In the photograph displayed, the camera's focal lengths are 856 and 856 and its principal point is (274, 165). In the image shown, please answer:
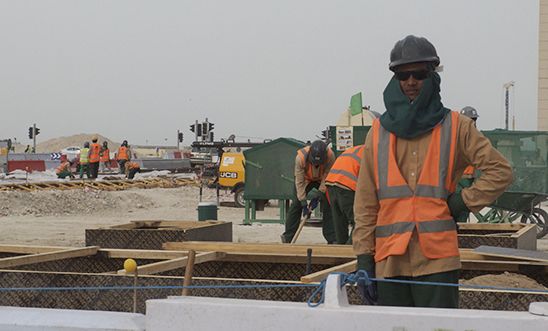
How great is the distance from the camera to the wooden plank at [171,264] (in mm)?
6039

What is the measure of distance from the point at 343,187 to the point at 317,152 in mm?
1767

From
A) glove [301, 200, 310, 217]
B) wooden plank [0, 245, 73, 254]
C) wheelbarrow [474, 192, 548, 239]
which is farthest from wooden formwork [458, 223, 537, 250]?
wooden plank [0, 245, 73, 254]

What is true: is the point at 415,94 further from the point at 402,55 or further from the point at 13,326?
the point at 13,326

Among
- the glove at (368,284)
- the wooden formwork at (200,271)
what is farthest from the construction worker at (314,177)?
the glove at (368,284)

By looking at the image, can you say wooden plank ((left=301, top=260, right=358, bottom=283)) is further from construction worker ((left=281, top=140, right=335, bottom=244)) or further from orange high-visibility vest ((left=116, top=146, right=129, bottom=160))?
orange high-visibility vest ((left=116, top=146, right=129, bottom=160))

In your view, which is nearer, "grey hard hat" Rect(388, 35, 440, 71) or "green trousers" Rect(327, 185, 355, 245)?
"grey hard hat" Rect(388, 35, 440, 71)

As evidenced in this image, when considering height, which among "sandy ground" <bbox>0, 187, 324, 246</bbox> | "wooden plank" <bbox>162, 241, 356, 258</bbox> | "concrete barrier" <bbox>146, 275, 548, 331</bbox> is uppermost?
"concrete barrier" <bbox>146, 275, 548, 331</bbox>

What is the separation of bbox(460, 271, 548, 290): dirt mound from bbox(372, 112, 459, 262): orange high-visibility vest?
6.92 ft

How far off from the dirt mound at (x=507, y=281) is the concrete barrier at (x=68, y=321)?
332cm

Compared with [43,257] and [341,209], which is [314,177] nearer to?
[341,209]

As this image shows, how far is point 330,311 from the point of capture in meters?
3.15

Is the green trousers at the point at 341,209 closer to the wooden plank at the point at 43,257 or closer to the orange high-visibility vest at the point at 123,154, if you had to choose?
the wooden plank at the point at 43,257

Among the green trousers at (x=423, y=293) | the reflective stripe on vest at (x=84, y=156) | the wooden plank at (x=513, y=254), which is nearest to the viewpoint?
the green trousers at (x=423, y=293)

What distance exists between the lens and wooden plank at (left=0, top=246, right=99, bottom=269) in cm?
679
